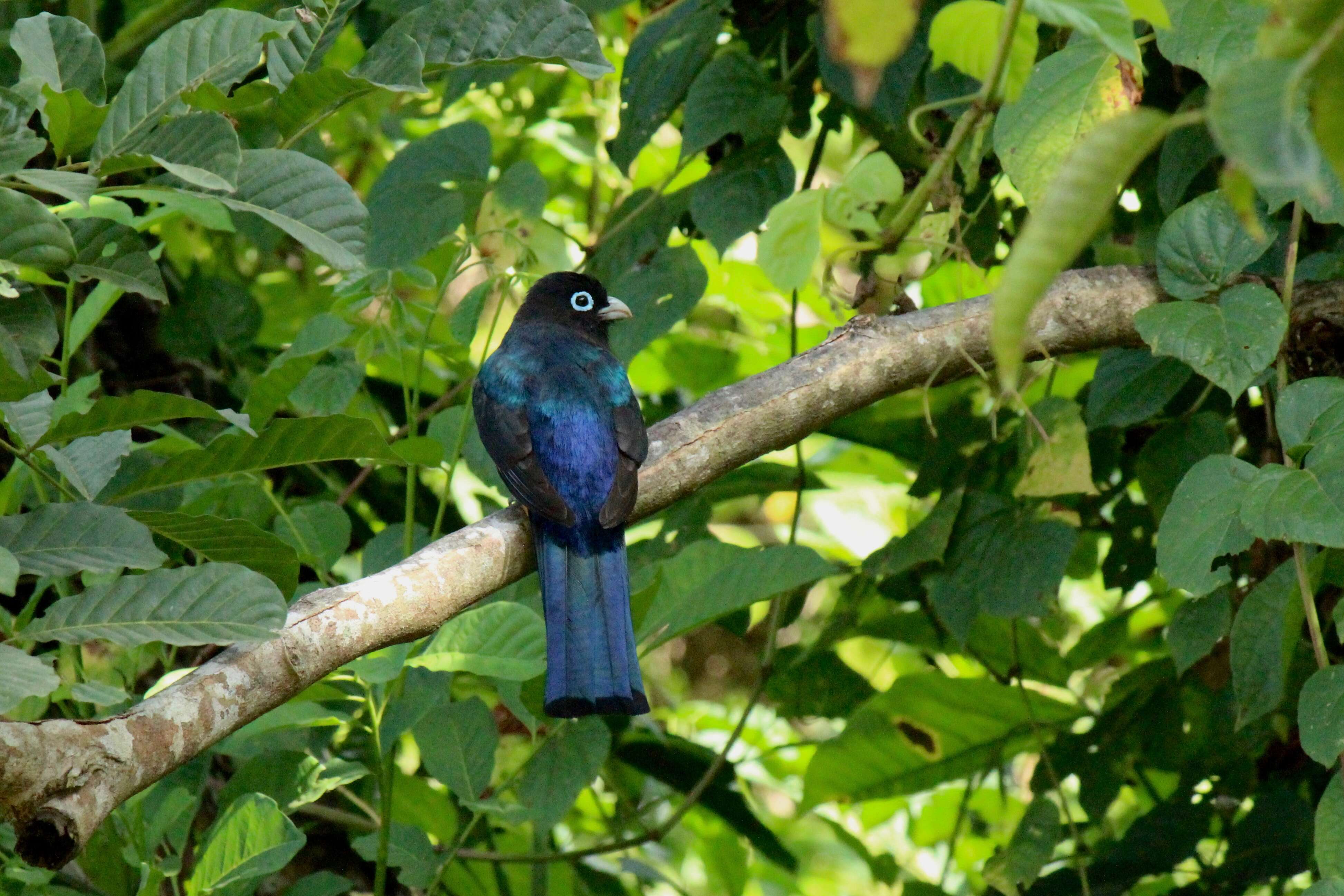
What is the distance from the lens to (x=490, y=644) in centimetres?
223

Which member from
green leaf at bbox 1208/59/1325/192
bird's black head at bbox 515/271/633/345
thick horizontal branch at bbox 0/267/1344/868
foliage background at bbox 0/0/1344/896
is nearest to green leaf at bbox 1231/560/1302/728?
foliage background at bbox 0/0/1344/896

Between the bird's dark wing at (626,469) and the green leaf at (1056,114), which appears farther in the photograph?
the bird's dark wing at (626,469)

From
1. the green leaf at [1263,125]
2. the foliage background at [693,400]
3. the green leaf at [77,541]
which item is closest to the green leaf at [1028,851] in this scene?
the foliage background at [693,400]

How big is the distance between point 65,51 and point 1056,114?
60.9 inches

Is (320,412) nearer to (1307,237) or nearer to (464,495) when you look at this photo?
(464,495)

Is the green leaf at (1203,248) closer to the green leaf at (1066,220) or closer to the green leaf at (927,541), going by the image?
the green leaf at (927,541)

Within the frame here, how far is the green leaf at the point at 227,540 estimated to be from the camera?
6.68ft

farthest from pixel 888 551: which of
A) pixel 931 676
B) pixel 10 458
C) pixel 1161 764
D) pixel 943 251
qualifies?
pixel 10 458

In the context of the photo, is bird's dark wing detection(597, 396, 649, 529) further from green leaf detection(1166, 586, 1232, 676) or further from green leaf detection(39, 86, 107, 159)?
green leaf detection(39, 86, 107, 159)

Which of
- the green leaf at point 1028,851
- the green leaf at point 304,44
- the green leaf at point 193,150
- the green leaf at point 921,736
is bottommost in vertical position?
the green leaf at point 921,736

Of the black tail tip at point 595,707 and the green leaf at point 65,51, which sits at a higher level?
the green leaf at point 65,51

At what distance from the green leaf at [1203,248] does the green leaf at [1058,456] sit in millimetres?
367

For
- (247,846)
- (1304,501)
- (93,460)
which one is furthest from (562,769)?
(1304,501)

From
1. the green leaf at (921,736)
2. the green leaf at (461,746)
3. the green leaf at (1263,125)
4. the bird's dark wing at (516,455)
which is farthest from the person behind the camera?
the green leaf at (921,736)
